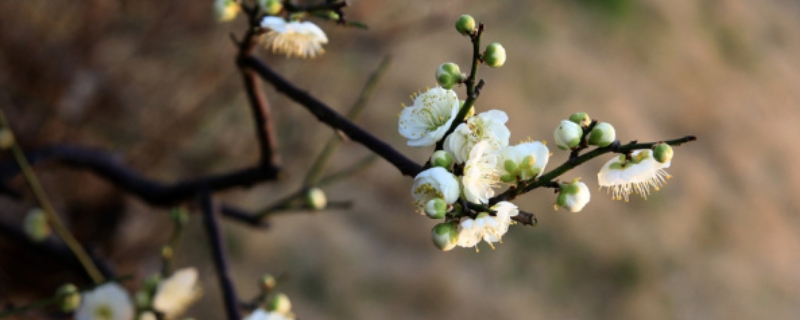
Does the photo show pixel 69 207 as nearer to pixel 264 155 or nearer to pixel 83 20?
pixel 83 20

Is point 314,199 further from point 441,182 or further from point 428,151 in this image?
point 428,151

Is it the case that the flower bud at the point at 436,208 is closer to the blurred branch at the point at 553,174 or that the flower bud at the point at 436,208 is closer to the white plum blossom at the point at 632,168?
the blurred branch at the point at 553,174

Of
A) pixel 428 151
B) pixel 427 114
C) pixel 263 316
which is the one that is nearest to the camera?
pixel 427 114

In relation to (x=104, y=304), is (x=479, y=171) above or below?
above

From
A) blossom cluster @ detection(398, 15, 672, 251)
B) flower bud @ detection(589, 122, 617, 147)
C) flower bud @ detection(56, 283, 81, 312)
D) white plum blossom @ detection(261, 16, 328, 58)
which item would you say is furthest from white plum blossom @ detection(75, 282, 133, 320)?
flower bud @ detection(589, 122, 617, 147)

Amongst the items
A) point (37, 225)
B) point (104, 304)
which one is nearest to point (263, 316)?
point (104, 304)

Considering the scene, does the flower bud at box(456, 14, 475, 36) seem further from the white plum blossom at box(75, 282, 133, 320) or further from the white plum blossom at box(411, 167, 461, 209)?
the white plum blossom at box(75, 282, 133, 320)

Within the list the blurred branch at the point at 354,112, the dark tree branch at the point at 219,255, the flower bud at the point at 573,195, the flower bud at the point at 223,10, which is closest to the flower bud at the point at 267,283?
the dark tree branch at the point at 219,255
